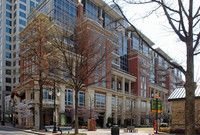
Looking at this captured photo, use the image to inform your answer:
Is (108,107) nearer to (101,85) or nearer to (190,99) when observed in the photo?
(101,85)

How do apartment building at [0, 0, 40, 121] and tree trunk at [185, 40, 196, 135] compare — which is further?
apartment building at [0, 0, 40, 121]

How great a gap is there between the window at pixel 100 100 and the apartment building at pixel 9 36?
139ft

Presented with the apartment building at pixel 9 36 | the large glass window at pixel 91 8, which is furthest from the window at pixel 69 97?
the apartment building at pixel 9 36

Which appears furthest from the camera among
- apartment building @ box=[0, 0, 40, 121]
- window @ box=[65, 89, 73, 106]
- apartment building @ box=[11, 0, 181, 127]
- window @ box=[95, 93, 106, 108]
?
apartment building @ box=[0, 0, 40, 121]

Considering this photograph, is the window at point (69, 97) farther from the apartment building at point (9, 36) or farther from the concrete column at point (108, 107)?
the apartment building at point (9, 36)

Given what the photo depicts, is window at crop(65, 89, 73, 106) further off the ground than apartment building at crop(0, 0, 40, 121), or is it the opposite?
apartment building at crop(0, 0, 40, 121)

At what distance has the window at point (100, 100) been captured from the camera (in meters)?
49.6

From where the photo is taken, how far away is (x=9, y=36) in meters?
82.0

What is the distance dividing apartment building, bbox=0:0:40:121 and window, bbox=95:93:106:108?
42.3 metres

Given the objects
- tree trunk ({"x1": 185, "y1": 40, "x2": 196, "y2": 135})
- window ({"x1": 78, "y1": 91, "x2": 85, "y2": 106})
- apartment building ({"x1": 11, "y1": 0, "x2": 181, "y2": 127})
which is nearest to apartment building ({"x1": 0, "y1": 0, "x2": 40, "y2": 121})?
apartment building ({"x1": 11, "y1": 0, "x2": 181, "y2": 127})

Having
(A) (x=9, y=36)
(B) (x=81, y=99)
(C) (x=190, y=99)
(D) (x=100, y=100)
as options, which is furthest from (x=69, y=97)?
(A) (x=9, y=36)

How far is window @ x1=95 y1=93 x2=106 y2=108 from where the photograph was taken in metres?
49.6

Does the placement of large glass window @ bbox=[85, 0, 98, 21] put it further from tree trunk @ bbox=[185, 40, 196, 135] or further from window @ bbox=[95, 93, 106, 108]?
tree trunk @ bbox=[185, 40, 196, 135]

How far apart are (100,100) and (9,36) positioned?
52125mm
